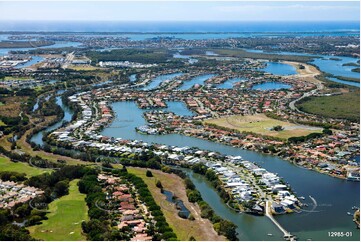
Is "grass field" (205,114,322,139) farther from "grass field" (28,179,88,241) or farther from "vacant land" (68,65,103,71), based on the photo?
"vacant land" (68,65,103,71)

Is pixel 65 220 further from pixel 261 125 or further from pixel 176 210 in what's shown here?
pixel 261 125

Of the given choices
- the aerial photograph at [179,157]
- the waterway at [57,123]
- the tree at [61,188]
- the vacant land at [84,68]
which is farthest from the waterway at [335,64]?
the tree at [61,188]

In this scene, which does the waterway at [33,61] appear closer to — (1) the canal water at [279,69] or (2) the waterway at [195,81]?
(2) the waterway at [195,81]

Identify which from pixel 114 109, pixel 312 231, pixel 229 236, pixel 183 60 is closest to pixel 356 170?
pixel 312 231

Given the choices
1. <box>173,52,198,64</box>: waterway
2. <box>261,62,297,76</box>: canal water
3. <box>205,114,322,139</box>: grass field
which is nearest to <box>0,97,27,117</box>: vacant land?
<box>205,114,322,139</box>: grass field

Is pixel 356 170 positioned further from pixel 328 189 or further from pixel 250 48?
pixel 250 48

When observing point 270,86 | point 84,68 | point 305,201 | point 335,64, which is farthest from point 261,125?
point 335,64
